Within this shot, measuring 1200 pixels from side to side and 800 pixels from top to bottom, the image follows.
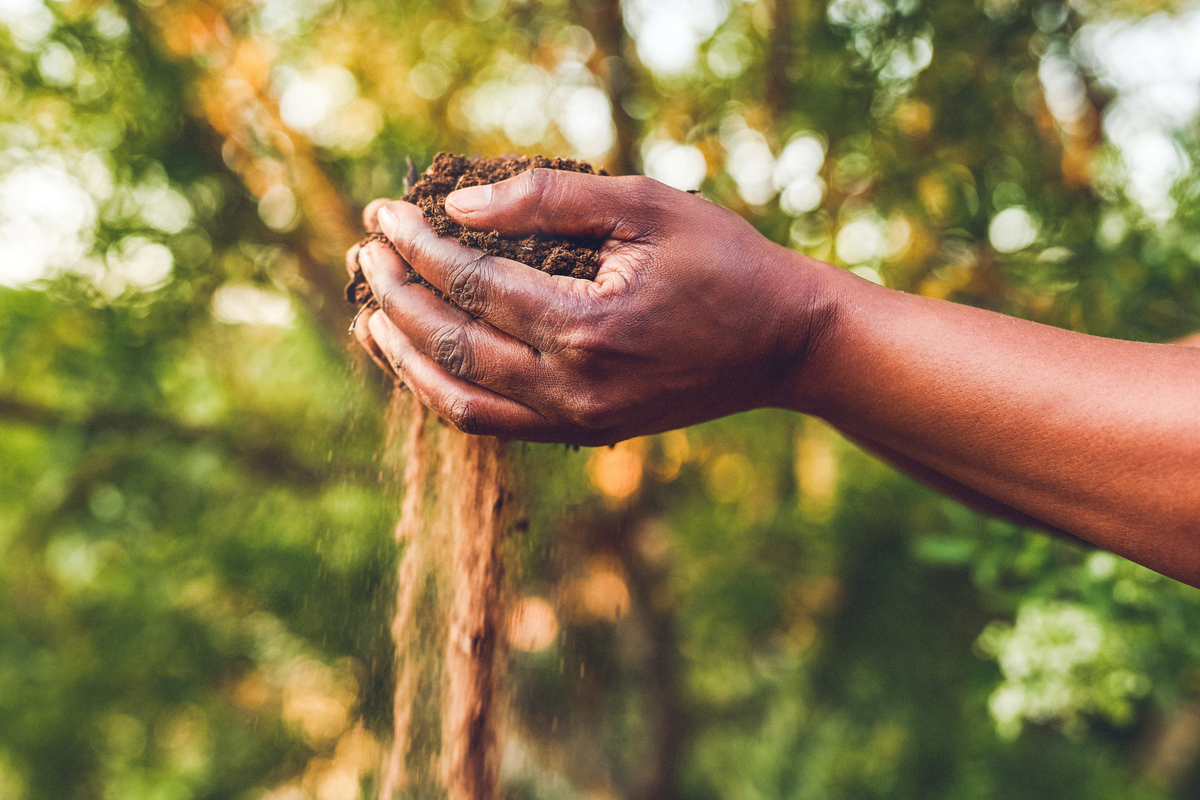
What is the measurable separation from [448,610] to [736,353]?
0.75 meters

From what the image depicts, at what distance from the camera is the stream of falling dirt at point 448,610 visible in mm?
1132

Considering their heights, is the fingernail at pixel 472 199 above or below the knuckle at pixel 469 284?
above

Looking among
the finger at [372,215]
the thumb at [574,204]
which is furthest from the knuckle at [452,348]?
the finger at [372,215]

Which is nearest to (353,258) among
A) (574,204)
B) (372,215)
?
(372,215)

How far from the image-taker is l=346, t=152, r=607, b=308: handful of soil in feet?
2.91

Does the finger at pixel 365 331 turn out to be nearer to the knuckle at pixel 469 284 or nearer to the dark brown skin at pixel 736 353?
the dark brown skin at pixel 736 353

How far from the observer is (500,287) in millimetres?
852

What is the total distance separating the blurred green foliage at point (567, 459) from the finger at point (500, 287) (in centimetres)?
50

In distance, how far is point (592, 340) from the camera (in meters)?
0.83

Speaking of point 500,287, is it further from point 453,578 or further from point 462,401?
point 453,578

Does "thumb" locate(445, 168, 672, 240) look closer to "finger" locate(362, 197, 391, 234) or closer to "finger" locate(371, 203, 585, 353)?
"finger" locate(371, 203, 585, 353)

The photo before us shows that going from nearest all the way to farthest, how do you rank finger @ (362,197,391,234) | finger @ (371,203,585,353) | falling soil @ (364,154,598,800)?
1. finger @ (371,203,585,353)
2. finger @ (362,197,391,234)
3. falling soil @ (364,154,598,800)

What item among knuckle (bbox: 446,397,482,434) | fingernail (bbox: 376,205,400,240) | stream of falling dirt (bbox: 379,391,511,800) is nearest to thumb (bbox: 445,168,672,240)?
fingernail (bbox: 376,205,400,240)

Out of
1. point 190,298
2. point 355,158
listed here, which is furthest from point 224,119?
point 190,298
